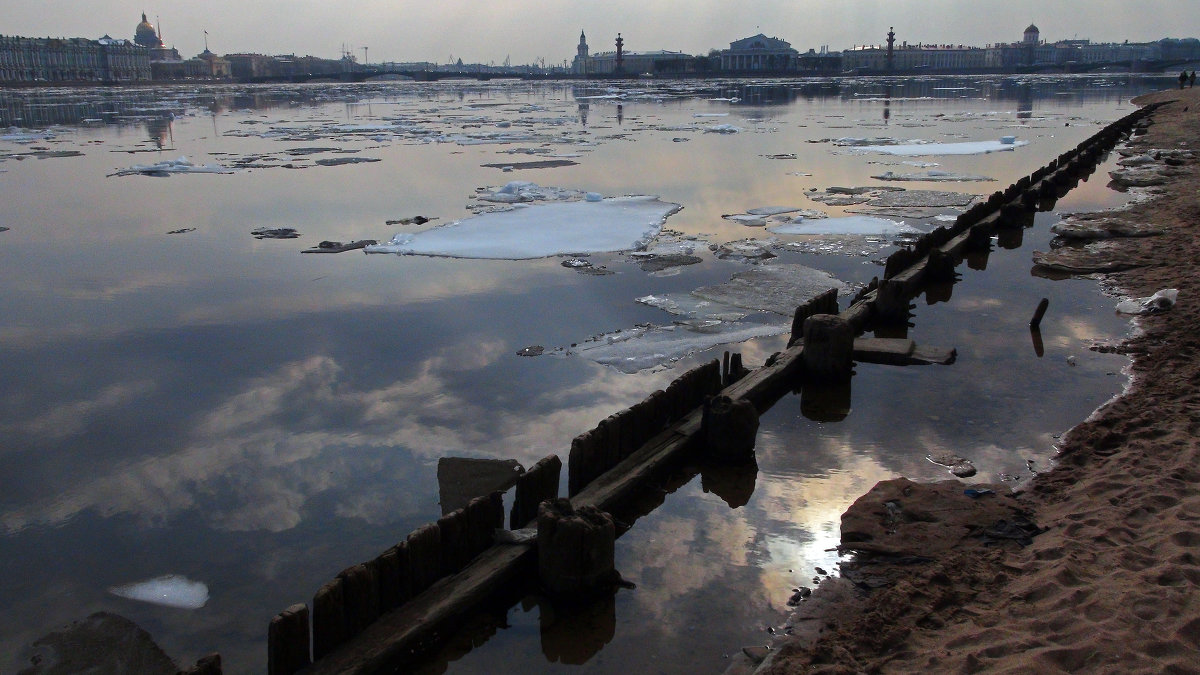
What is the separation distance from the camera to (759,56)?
182750mm

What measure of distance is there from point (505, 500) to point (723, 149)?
23339 mm

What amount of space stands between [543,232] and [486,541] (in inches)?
376

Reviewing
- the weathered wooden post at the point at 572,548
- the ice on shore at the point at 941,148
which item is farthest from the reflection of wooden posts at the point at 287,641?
the ice on shore at the point at 941,148

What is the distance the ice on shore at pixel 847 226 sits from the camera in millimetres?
13938

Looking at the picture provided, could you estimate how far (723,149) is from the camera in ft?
89.9

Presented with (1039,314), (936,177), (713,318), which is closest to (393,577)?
(713,318)

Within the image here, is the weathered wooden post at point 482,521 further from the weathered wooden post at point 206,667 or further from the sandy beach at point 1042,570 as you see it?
the sandy beach at point 1042,570

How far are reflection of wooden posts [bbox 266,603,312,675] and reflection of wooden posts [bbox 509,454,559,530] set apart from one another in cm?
143

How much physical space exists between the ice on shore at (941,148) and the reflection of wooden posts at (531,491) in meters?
23.7

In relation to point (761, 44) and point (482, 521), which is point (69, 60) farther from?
point (482, 521)

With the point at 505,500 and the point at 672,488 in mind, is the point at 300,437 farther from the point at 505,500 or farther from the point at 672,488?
the point at 672,488

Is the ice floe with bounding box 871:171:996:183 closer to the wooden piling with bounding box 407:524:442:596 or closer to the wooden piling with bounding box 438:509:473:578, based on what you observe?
the wooden piling with bounding box 438:509:473:578

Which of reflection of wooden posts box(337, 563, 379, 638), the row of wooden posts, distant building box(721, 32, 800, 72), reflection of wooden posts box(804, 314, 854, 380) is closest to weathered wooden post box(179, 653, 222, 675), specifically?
reflection of wooden posts box(337, 563, 379, 638)

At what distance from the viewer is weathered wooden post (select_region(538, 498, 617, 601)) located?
4.40 metres
